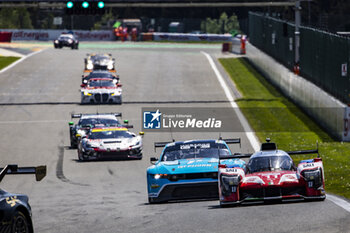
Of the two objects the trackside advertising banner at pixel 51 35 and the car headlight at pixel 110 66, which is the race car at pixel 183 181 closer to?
the car headlight at pixel 110 66

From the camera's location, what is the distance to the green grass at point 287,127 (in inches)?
939

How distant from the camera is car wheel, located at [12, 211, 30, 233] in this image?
10727 mm

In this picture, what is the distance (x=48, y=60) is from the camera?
2756 inches

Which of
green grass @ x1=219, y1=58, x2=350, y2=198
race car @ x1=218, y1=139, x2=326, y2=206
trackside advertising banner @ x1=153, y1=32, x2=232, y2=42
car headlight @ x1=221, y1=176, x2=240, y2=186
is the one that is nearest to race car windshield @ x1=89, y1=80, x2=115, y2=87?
green grass @ x1=219, y1=58, x2=350, y2=198

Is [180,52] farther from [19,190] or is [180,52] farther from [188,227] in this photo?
[188,227]

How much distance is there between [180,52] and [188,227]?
65730 mm

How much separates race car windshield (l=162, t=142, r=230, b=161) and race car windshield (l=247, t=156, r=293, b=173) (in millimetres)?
2166

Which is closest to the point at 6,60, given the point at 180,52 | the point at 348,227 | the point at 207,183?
the point at 180,52

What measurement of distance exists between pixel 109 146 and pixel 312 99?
12.0 metres

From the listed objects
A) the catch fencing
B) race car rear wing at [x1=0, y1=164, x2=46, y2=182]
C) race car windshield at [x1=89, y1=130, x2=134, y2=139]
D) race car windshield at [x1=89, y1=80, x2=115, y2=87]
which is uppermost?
race car rear wing at [x1=0, y1=164, x2=46, y2=182]

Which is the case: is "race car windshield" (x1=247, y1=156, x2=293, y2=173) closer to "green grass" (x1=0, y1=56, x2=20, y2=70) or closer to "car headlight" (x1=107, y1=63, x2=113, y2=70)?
"car headlight" (x1=107, y1=63, x2=113, y2=70)

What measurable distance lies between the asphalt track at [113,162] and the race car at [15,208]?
2.52 meters

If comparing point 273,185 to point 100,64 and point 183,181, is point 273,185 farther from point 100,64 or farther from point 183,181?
point 100,64

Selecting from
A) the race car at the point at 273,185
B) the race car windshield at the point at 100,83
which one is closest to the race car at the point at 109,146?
the race car at the point at 273,185
